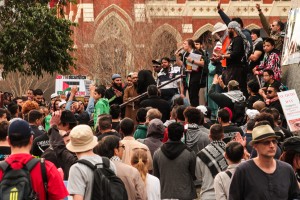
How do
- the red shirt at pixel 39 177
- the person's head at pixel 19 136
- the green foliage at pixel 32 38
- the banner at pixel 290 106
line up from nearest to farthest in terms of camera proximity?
1. the red shirt at pixel 39 177
2. the person's head at pixel 19 136
3. the banner at pixel 290 106
4. the green foliage at pixel 32 38

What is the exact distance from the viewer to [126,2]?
198 feet

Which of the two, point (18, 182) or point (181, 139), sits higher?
point (18, 182)

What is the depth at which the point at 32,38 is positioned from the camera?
3669cm

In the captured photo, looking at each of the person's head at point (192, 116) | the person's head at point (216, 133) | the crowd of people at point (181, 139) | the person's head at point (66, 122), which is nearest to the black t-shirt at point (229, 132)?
the crowd of people at point (181, 139)

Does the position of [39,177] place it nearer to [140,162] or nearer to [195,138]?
[140,162]

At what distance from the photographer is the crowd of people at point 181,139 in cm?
948

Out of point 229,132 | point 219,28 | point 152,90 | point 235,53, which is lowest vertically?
point 229,132

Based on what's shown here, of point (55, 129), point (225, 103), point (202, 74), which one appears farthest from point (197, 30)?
point (55, 129)

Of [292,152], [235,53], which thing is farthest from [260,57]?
[292,152]

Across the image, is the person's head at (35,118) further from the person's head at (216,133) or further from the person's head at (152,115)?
the person's head at (216,133)

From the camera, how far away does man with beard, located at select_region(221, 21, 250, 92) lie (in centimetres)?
1972

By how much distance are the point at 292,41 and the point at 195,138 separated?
6.05 m

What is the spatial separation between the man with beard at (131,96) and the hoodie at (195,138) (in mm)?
6581

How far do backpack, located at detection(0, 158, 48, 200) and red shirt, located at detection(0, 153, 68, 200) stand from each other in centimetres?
3
